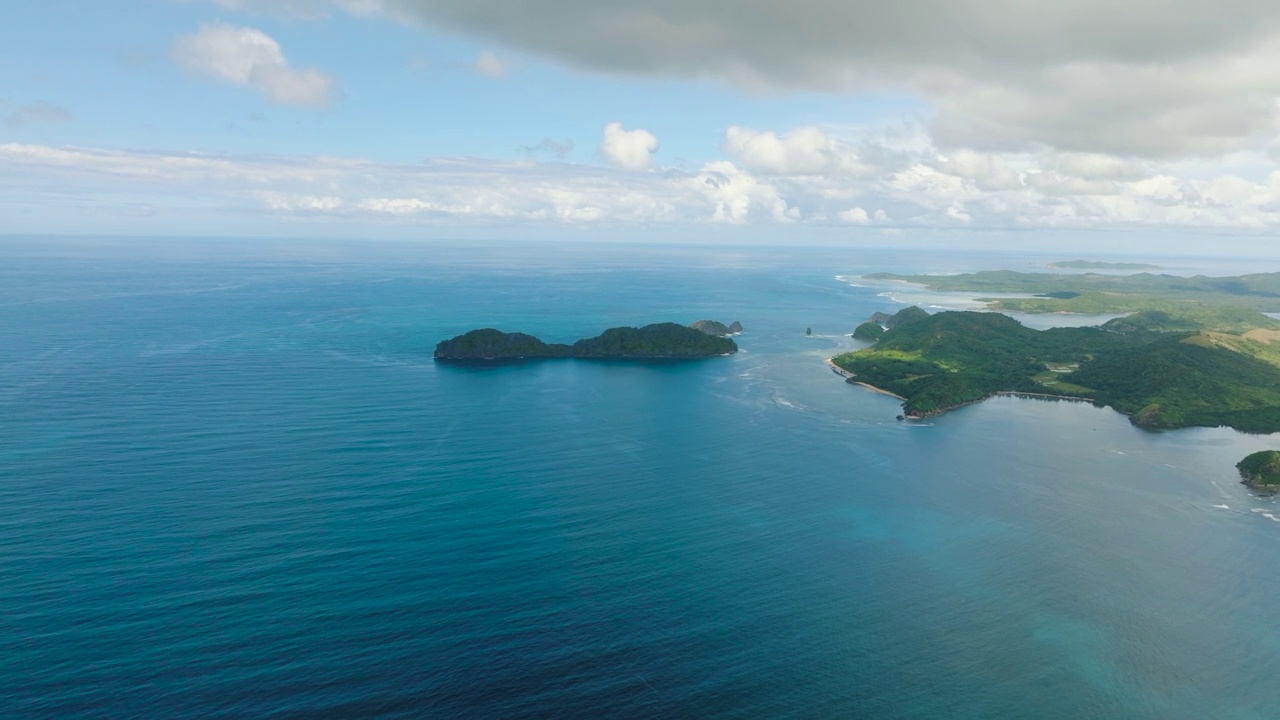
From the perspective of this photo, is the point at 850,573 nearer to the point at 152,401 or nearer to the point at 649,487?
the point at 649,487

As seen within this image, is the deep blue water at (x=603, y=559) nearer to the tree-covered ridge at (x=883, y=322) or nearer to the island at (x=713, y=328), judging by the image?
the island at (x=713, y=328)

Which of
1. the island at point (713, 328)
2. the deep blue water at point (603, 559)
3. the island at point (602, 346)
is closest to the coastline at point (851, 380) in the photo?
the deep blue water at point (603, 559)

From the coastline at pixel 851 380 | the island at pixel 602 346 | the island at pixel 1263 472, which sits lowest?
Result: the island at pixel 1263 472

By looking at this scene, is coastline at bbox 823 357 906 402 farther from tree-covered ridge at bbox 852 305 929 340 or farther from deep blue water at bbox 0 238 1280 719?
tree-covered ridge at bbox 852 305 929 340

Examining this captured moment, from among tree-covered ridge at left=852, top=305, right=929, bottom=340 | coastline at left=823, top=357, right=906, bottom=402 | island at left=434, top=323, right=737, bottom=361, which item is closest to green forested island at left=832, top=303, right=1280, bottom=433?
coastline at left=823, top=357, right=906, bottom=402

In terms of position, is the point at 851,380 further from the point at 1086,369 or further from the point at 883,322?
the point at 883,322

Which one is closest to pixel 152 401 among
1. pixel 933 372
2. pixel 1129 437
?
pixel 933 372
